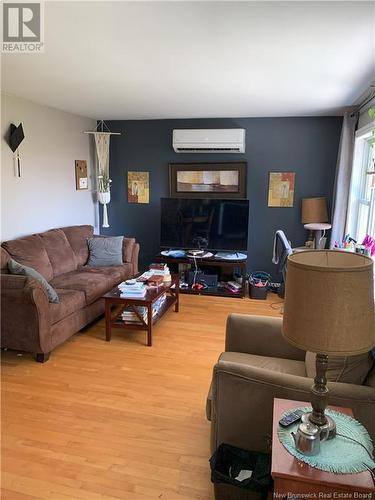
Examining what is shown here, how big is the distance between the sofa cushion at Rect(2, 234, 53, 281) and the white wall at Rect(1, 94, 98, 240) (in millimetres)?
238

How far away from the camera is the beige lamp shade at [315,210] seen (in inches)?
190

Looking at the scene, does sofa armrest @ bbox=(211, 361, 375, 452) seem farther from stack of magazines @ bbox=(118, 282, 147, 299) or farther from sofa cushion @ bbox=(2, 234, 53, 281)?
sofa cushion @ bbox=(2, 234, 53, 281)

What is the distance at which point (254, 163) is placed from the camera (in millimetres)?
5078

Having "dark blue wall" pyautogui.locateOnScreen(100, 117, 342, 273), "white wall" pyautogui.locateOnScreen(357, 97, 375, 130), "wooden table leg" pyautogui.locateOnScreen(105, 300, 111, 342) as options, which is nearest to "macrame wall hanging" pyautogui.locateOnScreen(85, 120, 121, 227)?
"dark blue wall" pyautogui.locateOnScreen(100, 117, 342, 273)

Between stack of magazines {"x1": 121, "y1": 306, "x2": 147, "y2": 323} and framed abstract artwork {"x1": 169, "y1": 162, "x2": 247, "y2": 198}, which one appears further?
framed abstract artwork {"x1": 169, "y1": 162, "x2": 247, "y2": 198}

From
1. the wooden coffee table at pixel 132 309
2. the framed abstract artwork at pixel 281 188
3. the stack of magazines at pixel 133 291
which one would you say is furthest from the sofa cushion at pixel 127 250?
the framed abstract artwork at pixel 281 188

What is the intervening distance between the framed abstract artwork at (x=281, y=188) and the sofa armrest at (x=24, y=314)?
3.40 m

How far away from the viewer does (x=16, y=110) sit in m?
3.89

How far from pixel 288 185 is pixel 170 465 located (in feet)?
13.1

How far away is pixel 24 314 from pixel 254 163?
142 inches

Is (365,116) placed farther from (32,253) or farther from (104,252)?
(32,253)

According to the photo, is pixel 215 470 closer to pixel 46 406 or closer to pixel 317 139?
pixel 46 406

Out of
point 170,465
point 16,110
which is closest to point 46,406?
point 170,465

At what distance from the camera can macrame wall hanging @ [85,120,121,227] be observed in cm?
530
